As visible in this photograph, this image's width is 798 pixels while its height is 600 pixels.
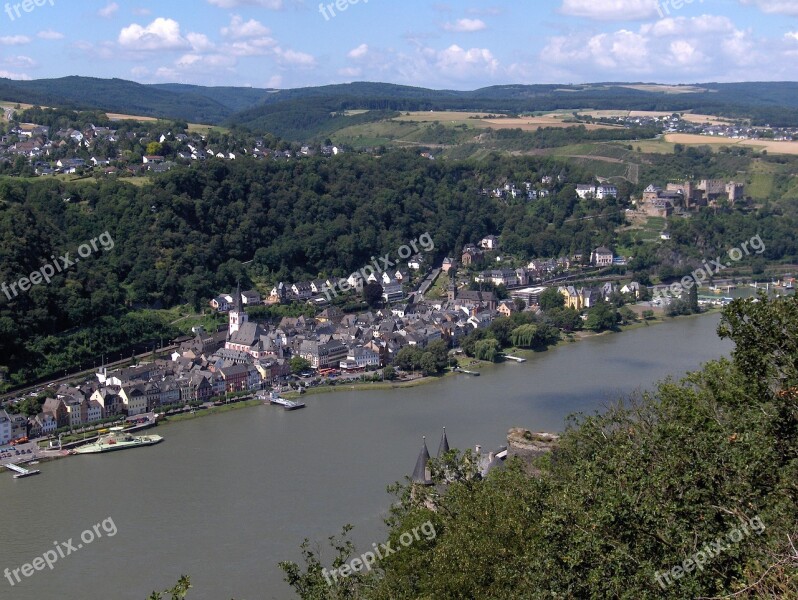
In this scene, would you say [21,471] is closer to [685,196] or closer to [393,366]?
Result: [393,366]

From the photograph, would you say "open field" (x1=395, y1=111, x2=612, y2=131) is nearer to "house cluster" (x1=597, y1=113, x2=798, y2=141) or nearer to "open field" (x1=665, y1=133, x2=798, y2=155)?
"open field" (x1=665, y1=133, x2=798, y2=155)

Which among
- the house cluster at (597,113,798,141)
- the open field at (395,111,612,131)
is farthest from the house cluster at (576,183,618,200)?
the house cluster at (597,113,798,141)

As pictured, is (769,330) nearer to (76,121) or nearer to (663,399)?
(663,399)

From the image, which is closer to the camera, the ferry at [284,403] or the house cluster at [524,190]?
the ferry at [284,403]

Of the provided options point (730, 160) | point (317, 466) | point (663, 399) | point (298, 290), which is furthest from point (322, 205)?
point (663, 399)

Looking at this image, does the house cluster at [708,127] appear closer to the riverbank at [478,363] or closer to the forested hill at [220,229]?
the forested hill at [220,229]

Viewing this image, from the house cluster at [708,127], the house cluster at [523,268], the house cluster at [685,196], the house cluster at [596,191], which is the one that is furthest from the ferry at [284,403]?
the house cluster at [708,127]
